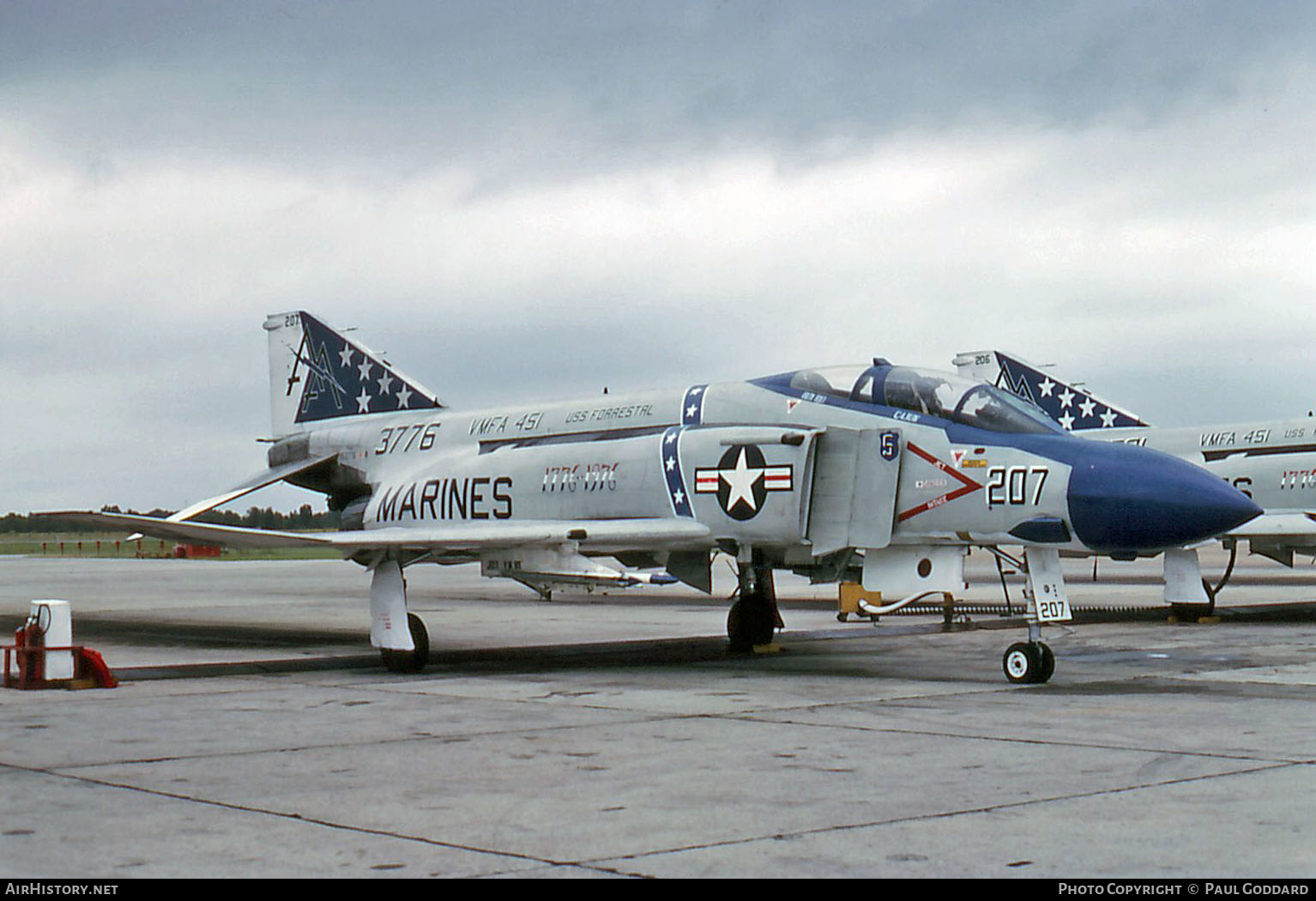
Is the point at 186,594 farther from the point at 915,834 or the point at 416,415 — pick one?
the point at 915,834

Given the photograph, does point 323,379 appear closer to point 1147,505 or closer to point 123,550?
point 1147,505

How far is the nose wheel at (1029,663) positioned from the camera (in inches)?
423

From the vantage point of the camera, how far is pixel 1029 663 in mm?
10758

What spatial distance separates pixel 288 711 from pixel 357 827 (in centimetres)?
428

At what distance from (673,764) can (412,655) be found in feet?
19.7

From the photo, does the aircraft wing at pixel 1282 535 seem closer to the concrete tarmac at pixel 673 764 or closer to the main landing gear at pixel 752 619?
the concrete tarmac at pixel 673 764

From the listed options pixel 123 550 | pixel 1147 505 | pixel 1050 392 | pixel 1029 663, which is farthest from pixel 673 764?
pixel 123 550

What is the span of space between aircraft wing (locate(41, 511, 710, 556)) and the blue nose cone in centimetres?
346

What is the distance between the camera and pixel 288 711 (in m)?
9.53

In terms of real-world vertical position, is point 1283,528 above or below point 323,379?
below

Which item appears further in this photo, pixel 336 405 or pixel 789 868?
pixel 336 405

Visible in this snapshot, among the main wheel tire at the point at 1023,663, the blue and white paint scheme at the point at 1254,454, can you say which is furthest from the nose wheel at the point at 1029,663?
the blue and white paint scheme at the point at 1254,454

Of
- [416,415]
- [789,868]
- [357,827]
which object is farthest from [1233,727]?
[416,415]

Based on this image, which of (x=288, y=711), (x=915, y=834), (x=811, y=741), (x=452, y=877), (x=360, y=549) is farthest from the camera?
(x=360, y=549)
